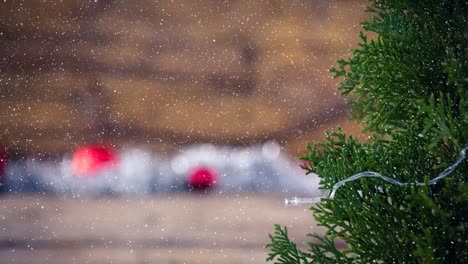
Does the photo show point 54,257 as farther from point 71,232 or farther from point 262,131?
point 262,131

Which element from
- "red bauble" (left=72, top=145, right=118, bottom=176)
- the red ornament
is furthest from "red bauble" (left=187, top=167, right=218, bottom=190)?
the red ornament

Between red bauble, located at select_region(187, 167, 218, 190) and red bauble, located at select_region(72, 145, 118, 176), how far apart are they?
2.65ft

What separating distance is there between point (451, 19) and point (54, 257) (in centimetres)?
295

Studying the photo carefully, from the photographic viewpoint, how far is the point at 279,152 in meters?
5.00

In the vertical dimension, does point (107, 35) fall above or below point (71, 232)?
above

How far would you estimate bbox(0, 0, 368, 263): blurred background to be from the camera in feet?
13.3

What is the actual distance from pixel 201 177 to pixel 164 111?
0.81 m

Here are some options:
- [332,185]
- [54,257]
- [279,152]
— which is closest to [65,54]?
[54,257]

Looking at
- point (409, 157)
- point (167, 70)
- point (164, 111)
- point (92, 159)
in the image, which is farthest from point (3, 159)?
point (409, 157)

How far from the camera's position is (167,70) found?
14.7 ft

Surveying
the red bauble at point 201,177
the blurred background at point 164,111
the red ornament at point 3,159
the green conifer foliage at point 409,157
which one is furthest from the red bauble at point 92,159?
the green conifer foliage at point 409,157

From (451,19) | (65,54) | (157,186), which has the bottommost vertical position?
(451,19)

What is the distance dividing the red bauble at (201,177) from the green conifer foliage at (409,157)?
3.89 m

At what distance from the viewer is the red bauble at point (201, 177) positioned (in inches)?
193
